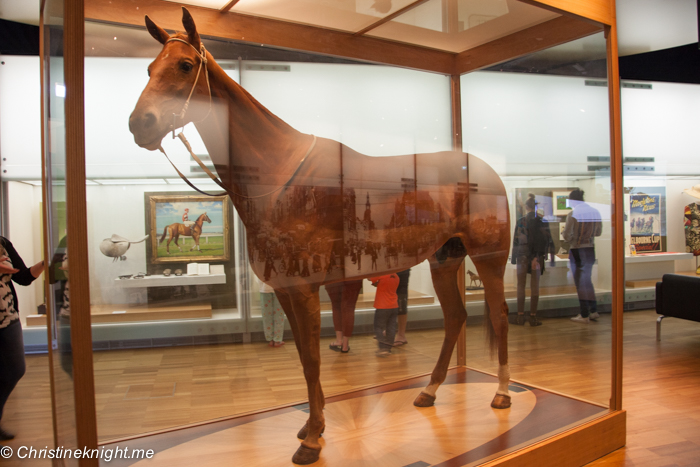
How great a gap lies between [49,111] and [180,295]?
2.63 feet

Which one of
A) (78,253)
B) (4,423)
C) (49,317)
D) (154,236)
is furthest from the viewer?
(4,423)

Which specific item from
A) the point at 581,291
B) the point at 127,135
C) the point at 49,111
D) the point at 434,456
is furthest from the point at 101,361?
the point at 581,291

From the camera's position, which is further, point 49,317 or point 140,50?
point 49,317

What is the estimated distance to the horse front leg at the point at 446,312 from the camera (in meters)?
2.33

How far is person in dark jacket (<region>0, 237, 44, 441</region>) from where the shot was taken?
2404 mm

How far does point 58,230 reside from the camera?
4.97 ft

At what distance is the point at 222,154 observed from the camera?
1.67m

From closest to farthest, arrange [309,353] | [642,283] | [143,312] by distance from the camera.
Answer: [143,312] → [309,353] → [642,283]

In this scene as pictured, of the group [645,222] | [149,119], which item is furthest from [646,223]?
[149,119]

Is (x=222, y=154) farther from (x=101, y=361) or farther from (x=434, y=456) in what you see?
(x=434, y=456)

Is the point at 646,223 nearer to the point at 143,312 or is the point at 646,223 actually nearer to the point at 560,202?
the point at 560,202

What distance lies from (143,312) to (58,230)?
0.38 m

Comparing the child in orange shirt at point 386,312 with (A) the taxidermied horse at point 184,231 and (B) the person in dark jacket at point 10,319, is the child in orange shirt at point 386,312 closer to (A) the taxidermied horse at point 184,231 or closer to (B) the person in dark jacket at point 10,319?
(A) the taxidermied horse at point 184,231

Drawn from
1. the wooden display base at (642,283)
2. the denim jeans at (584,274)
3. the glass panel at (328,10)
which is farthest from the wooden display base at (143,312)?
the wooden display base at (642,283)
